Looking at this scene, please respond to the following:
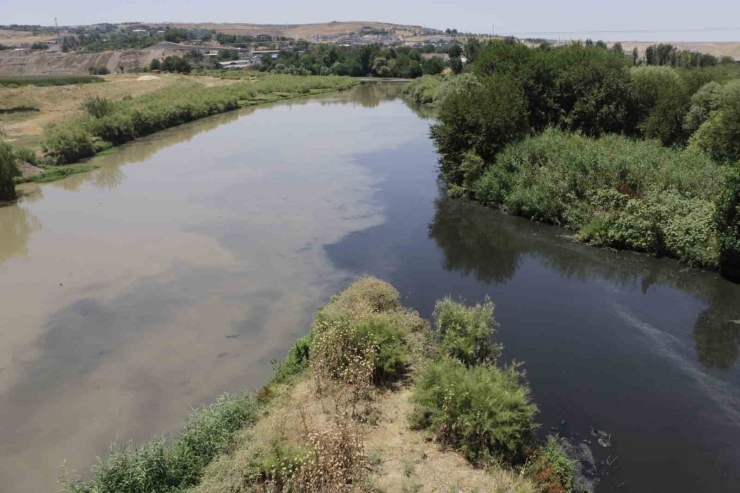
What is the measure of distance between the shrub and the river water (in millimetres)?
5947

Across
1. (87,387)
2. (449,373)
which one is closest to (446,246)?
(449,373)

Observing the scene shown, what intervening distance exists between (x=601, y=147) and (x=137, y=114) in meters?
39.2

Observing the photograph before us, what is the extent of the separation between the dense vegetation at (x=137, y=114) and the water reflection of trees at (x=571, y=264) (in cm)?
2817

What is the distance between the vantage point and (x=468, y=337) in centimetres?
1281

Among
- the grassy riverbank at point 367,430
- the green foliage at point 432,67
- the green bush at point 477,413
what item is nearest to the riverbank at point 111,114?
the green foliage at point 432,67

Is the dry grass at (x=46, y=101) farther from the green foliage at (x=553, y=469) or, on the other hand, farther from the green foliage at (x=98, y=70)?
the green foliage at (x=98, y=70)

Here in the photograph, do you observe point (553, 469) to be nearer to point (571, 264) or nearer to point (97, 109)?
point (571, 264)

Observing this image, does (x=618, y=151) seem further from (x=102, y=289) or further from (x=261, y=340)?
(x=102, y=289)

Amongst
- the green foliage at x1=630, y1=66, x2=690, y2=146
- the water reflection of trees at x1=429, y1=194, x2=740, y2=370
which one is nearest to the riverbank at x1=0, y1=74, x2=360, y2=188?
the water reflection of trees at x1=429, y1=194, x2=740, y2=370

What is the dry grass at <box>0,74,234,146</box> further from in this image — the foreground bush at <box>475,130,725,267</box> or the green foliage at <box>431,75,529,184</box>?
the foreground bush at <box>475,130,725,267</box>

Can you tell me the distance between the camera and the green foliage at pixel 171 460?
9.02 metres

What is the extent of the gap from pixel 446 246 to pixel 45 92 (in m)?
55.9

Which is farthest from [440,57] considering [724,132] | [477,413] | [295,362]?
[477,413]

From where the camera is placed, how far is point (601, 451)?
1121 cm
